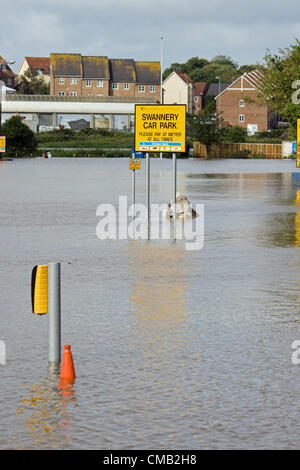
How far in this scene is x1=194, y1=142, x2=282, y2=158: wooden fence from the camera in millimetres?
108812

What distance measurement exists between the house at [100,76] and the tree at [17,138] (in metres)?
55.2

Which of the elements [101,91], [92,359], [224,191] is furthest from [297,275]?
[101,91]

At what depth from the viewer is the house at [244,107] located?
478ft

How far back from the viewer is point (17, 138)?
104m

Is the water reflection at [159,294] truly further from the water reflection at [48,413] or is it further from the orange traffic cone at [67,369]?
the water reflection at [48,413]

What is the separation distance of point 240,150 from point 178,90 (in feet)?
213

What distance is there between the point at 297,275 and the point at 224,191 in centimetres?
2533

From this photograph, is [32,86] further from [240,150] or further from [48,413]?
[48,413]

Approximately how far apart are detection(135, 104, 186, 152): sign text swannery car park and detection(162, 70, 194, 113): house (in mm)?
149984

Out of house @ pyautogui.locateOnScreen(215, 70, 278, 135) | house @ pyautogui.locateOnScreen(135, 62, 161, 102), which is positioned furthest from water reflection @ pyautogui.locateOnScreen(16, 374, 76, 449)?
house @ pyautogui.locateOnScreen(135, 62, 161, 102)

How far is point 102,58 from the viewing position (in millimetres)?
162125

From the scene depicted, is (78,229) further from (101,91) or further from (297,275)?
(101,91)

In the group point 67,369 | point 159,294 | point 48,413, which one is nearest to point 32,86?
point 159,294

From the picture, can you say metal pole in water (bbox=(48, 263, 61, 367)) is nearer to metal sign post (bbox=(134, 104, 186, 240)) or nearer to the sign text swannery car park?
metal sign post (bbox=(134, 104, 186, 240))
